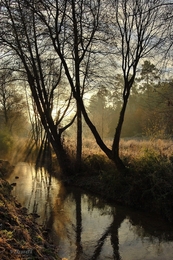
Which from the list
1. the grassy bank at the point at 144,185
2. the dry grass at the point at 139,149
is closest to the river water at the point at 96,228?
the grassy bank at the point at 144,185

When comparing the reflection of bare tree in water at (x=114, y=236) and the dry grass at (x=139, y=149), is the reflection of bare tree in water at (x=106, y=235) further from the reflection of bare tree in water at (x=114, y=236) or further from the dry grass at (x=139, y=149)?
the dry grass at (x=139, y=149)

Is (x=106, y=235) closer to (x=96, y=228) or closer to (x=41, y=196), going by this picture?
(x=96, y=228)

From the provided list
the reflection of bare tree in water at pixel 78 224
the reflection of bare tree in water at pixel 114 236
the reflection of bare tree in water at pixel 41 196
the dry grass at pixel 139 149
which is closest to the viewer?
the reflection of bare tree in water at pixel 114 236

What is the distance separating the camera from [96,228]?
27.3 feet

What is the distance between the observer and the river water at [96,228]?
659 cm

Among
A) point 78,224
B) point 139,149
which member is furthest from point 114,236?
point 139,149

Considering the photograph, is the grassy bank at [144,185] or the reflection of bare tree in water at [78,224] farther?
the grassy bank at [144,185]

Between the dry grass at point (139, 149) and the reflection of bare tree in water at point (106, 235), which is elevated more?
the dry grass at point (139, 149)

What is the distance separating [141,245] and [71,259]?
6.06ft

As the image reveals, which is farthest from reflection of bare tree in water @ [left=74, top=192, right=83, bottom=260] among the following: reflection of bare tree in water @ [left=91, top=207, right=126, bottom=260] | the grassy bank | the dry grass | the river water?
the dry grass

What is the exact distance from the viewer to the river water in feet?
21.6

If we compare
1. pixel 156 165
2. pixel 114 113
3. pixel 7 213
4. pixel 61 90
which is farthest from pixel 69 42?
pixel 114 113

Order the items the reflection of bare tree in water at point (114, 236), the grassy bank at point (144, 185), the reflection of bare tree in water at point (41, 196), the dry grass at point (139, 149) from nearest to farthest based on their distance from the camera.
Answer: the reflection of bare tree in water at point (114, 236), the grassy bank at point (144, 185), the reflection of bare tree in water at point (41, 196), the dry grass at point (139, 149)

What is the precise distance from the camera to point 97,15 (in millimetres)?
12445
